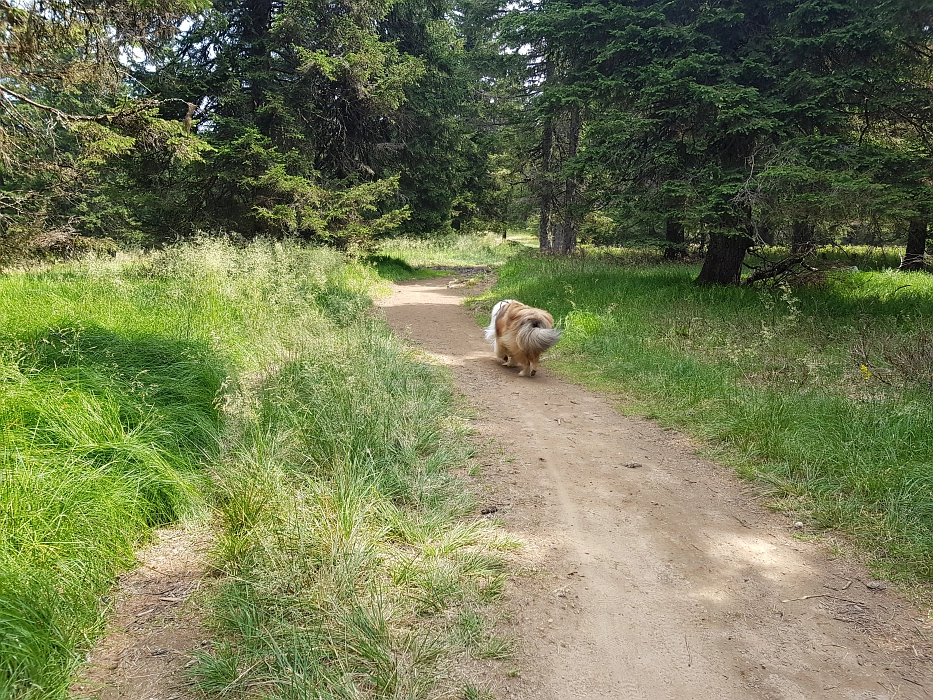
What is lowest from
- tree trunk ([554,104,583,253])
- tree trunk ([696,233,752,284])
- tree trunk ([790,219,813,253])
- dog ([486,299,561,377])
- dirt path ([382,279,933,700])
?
dirt path ([382,279,933,700])

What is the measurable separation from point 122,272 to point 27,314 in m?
4.00

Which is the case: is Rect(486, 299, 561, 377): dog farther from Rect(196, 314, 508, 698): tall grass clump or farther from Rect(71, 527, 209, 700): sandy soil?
Rect(71, 527, 209, 700): sandy soil

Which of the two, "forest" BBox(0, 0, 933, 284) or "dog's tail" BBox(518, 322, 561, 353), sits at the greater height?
"forest" BBox(0, 0, 933, 284)

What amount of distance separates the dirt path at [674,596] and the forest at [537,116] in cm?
661

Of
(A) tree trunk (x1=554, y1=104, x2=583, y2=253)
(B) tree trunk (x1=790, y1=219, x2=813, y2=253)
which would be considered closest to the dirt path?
(B) tree trunk (x1=790, y1=219, x2=813, y2=253)

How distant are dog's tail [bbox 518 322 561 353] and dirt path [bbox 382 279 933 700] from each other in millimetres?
2151

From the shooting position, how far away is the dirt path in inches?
89.4

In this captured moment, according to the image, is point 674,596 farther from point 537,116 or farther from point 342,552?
point 537,116

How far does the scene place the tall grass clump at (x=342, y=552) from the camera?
215 cm

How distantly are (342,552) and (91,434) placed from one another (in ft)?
6.89

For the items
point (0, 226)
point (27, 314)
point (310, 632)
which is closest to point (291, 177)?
point (0, 226)

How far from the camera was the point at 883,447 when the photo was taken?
164 inches

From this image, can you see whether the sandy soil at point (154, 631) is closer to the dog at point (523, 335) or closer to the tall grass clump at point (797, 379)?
the tall grass clump at point (797, 379)

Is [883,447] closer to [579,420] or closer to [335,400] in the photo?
[579,420]
